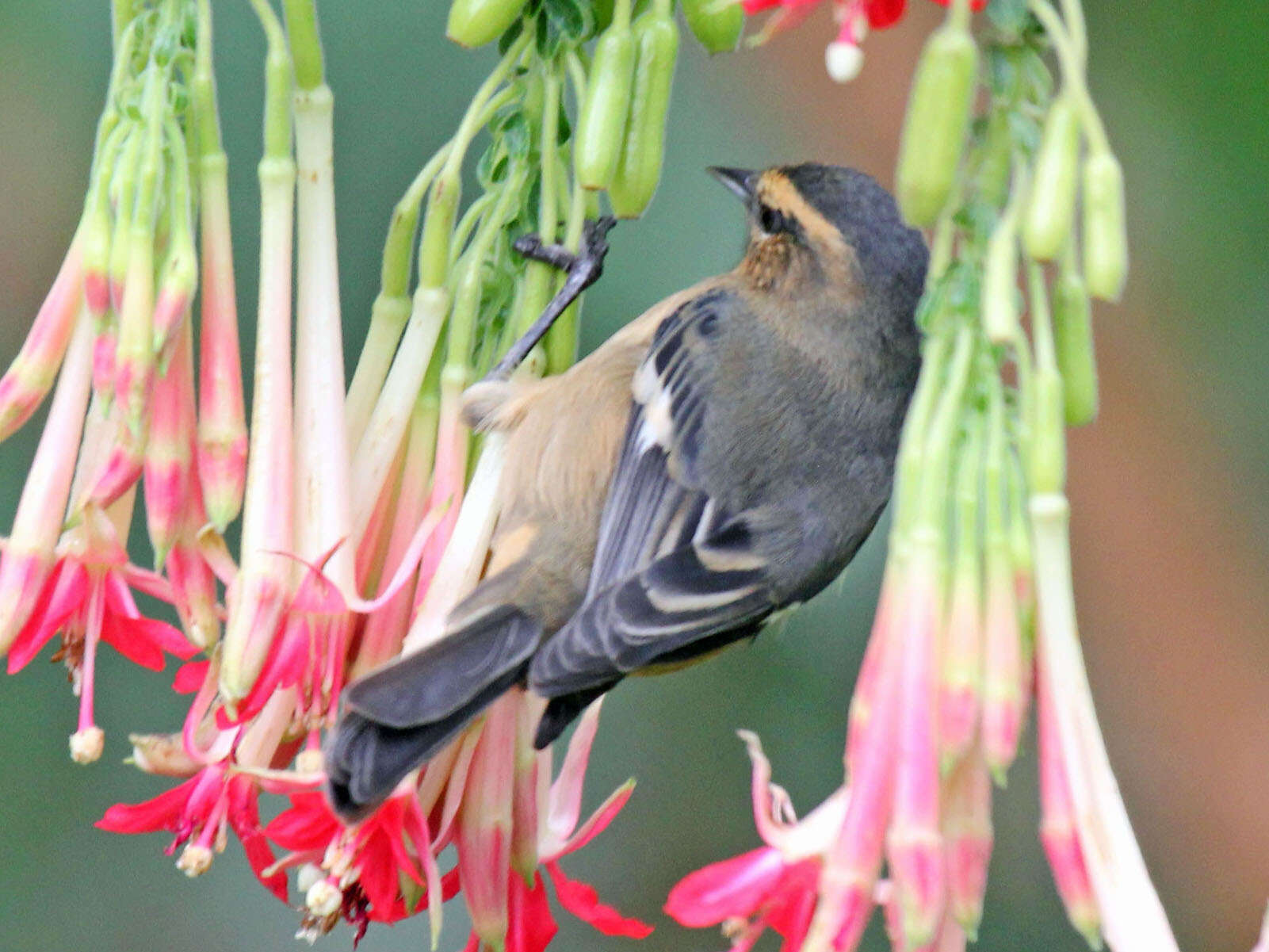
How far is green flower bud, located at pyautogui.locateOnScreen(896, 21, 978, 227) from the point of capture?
46.1 inches

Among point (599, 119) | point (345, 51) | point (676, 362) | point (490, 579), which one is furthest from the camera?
point (345, 51)

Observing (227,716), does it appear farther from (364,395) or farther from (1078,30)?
(1078,30)

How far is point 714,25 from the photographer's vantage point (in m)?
1.72

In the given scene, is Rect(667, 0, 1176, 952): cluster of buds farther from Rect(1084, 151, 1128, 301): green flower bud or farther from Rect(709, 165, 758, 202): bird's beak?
Rect(709, 165, 758, 202): bird's beak

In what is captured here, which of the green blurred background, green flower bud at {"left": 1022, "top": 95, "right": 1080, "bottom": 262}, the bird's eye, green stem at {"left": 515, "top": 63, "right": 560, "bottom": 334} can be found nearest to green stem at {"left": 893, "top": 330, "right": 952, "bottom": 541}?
green flower bud at {"left": 1022, "top": 95, "right": 1080, "bottom": 262}

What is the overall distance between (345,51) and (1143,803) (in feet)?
6.14

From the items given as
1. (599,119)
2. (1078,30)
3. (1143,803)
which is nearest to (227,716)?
(599,119)

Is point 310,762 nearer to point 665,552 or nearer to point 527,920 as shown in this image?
point 527,920

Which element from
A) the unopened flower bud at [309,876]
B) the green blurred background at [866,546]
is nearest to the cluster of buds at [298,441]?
the unopened flower bud at [309,876]

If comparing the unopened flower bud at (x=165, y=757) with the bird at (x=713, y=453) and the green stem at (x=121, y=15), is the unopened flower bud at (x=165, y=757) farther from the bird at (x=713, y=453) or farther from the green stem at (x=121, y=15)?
the green stem at (x=121, y=15)

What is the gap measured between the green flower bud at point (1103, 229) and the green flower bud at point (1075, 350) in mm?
116

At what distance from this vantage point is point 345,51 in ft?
9.84

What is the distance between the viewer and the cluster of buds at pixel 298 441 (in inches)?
62.9

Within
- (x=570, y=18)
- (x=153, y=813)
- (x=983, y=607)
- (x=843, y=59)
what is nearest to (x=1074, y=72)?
(x=843, y=59)
